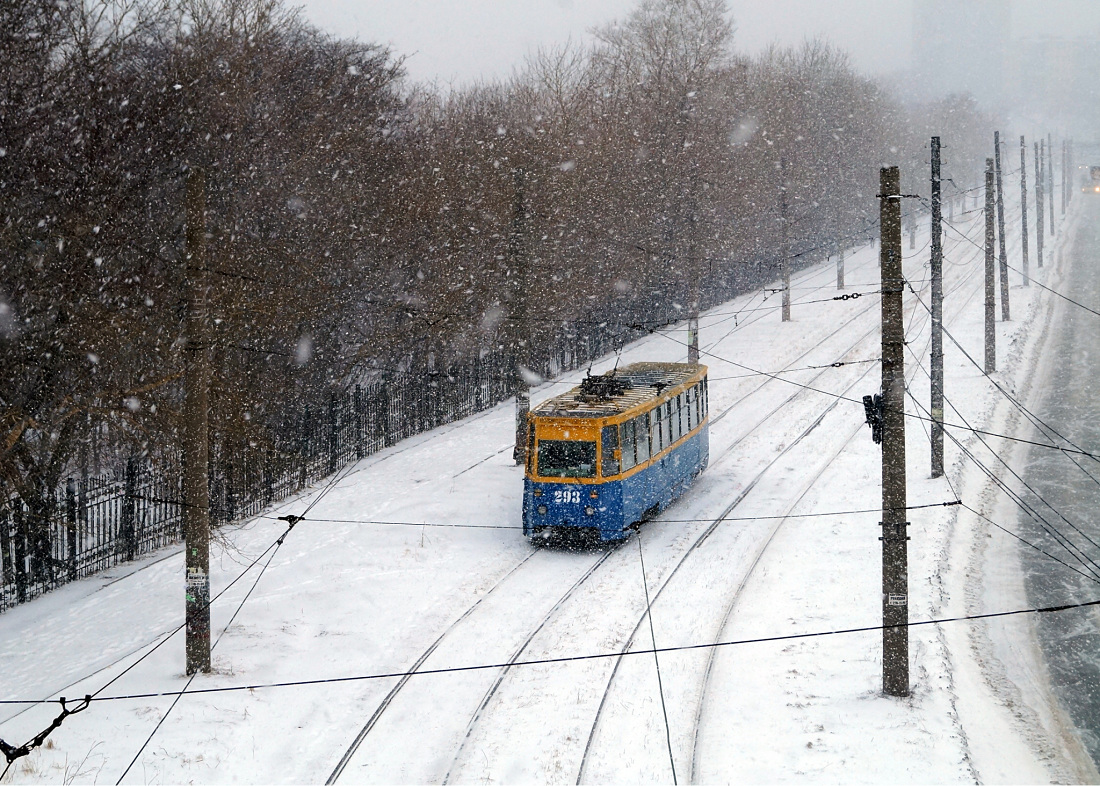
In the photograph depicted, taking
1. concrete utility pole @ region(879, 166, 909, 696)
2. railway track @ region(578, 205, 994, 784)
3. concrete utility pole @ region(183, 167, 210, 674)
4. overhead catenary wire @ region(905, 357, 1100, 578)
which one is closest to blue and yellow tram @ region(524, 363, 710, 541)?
railway track @ region(578, 205, 994, 784)

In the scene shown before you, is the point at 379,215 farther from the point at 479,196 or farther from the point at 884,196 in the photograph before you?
the point at 884,196

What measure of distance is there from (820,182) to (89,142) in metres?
55.4

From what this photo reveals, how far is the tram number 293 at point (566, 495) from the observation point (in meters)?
18.4

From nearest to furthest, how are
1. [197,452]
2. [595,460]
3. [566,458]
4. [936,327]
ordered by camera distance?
[197,452] < [595,460] < [566,458] < [936,327]

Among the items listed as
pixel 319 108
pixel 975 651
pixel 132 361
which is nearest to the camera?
pixel 975 651

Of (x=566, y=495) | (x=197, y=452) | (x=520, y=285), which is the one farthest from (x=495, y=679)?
(x=520, y=285)

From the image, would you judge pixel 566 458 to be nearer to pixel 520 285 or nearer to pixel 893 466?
pixel 893 466

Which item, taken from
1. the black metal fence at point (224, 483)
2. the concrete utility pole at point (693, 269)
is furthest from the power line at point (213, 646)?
the concrete utility pole at point (693, 269)

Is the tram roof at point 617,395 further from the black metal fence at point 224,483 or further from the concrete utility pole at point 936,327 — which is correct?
the black metal fence at point 224,483

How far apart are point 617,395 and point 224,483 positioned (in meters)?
8.33

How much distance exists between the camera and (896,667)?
1271 cm

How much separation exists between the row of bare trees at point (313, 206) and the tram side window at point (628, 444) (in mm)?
6169

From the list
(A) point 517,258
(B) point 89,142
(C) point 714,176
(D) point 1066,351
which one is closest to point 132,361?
(B) point 89,142

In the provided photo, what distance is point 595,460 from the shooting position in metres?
18.2
